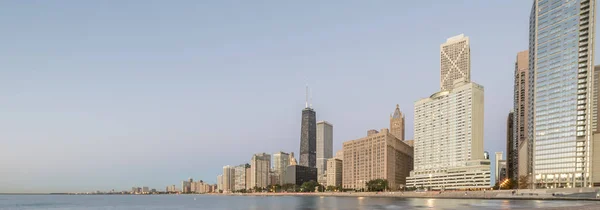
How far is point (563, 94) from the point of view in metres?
174

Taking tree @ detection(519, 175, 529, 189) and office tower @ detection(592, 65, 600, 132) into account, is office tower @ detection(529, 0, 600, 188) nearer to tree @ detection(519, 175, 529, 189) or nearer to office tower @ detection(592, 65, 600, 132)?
office tower @ detection(592, 65, 600, 132)

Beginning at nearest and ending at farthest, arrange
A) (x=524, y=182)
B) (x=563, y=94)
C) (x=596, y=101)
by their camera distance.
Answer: (x=563, y=94)
(x=596, y=101)
(x=524, y=182)

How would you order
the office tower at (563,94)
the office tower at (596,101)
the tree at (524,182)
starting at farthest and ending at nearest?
the tree at (524,182) < the office tower at (596,101) < the office tower at (563,94)

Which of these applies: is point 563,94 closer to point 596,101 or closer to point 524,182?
point 596,101

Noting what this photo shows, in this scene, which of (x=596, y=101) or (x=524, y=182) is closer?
(x=596, y=101)

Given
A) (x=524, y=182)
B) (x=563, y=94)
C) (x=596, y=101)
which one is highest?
(x=563, y=94)

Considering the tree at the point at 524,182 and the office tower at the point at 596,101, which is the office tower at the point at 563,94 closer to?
the office tower at the point at 596,101

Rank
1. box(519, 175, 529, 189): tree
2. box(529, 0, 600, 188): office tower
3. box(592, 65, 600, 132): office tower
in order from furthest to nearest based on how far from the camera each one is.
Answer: box(519, 175, 529, 189): tree → box(592, 65, 600, 132): office tower → box(529, 0, 600, 188): office tower

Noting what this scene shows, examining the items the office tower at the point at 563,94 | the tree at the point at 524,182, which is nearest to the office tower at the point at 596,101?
the office tower at the point at 563,94

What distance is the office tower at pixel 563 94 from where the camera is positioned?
169 meters

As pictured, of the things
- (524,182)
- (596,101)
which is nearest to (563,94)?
(596,101)

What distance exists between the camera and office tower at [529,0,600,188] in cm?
16925

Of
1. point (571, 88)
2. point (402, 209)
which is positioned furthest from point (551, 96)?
point (402, 209)

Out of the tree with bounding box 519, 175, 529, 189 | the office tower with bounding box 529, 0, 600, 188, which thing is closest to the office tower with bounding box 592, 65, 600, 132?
the office tower with bounding box 529, 0, 600, 188
